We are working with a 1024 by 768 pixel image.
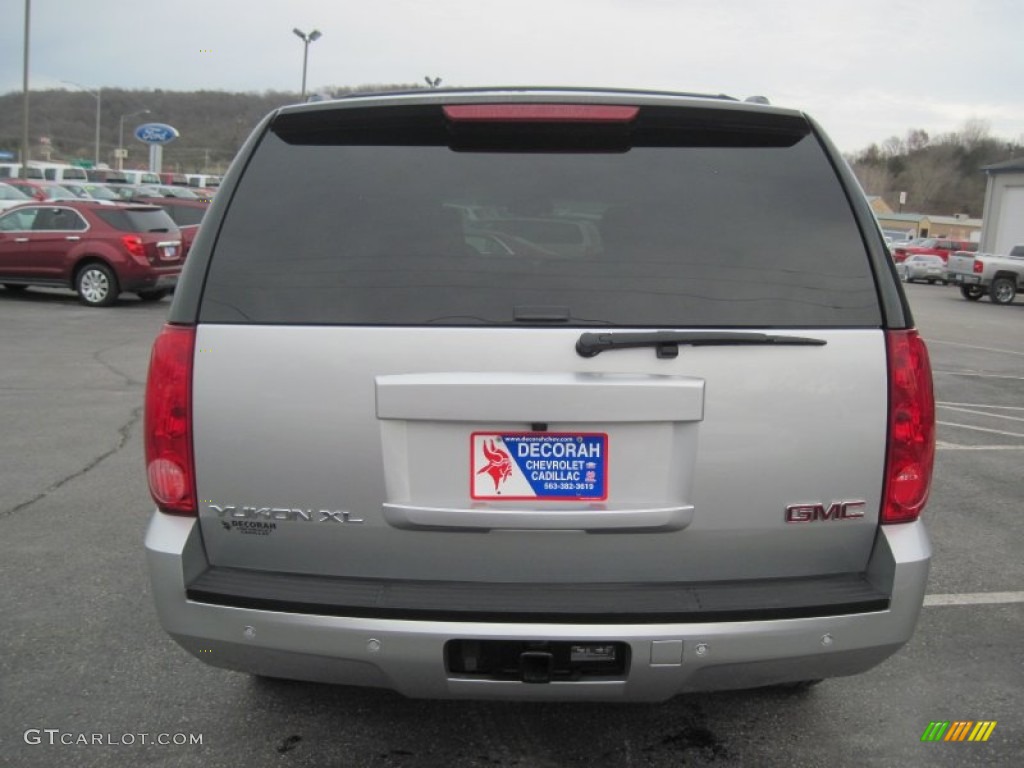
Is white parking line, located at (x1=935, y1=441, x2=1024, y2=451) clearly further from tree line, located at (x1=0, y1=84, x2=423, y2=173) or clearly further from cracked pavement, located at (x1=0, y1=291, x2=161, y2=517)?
tree line, located at (x1=0, y1=84, x2=423, y2=173)

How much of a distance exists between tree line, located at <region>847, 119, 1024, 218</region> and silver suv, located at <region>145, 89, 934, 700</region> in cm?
10896

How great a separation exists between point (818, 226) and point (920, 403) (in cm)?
55

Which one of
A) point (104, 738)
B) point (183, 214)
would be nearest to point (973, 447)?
point (104, 738)

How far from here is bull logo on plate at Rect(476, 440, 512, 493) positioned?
7.75 feet

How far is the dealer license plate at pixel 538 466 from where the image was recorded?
2355 millimetres

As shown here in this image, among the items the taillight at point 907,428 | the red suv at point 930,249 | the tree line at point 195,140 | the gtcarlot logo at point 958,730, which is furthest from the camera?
the tree line at point 195,140

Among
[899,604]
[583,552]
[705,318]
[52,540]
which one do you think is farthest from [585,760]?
[52,540]

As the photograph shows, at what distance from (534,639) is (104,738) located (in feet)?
5.34

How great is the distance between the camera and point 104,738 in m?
2.99

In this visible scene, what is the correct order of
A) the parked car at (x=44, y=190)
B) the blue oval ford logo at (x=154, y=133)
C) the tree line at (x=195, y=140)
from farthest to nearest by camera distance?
1. the tree line at (x=195, y=140)
2. the blue oval ford logo at (x=154, y=133)
3. the parked car at (x=44, y=190)

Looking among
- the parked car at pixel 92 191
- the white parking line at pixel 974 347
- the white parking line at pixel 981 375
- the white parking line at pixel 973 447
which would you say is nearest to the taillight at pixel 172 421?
the white parking line at pixel 973 447

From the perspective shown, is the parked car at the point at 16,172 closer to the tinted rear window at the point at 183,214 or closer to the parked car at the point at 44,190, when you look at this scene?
the parked car at the point at 44,190

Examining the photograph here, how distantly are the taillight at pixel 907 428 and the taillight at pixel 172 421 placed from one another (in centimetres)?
187

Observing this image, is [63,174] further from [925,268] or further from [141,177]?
[925,268]
